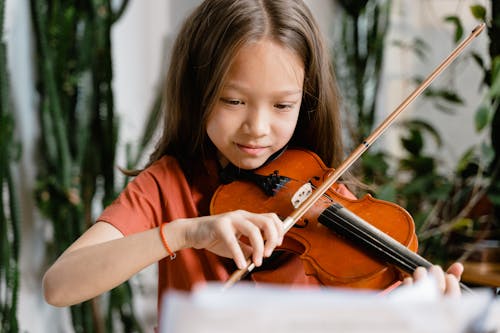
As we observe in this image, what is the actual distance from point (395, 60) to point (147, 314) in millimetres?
1465

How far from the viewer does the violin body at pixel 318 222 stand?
82 cm

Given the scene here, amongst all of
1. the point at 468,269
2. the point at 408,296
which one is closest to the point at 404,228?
the point at 408,296

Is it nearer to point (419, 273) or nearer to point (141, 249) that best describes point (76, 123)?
point (141, 249)

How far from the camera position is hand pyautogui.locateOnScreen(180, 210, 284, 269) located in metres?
0.69

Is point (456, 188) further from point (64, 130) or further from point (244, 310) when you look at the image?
point (244, 310)

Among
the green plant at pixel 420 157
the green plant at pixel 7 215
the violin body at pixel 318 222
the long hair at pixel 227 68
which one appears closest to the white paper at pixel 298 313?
the violin body at pixel 318 222

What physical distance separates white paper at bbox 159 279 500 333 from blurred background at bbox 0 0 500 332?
99 cm

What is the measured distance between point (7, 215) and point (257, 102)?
0.95 meters

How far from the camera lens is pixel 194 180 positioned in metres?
1.00

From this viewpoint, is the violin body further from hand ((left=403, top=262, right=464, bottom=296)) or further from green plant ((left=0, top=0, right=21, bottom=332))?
green plant ((left=0, top=0, right=21, bottom=332))

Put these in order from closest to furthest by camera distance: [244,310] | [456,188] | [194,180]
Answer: [244,310]
[194,180]
[456,188]

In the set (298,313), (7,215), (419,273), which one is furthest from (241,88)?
(7,215)

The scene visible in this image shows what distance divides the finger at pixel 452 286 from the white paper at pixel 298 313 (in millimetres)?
365

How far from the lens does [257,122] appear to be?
0.85m
